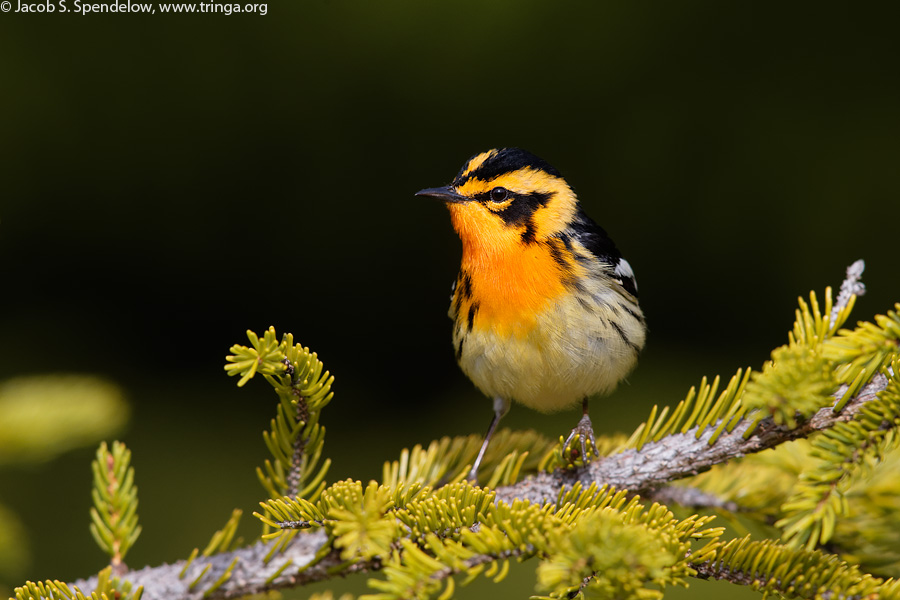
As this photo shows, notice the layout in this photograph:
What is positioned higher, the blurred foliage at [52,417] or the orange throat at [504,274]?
the orange throat at [504,274]

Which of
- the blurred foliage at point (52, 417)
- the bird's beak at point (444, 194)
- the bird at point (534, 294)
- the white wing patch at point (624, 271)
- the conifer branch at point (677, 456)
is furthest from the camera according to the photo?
the white wing patch at point (624, 271)

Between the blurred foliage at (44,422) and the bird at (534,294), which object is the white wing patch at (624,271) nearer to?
the bird at (534,294)

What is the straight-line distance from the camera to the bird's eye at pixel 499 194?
2475 millimetres

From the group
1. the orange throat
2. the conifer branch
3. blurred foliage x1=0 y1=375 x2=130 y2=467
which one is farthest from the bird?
blurred foliage x1=0 y1=375 x2=130 y2=467

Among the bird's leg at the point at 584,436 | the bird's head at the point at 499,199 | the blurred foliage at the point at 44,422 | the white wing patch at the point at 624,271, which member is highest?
the bird's head at the point at 499,199

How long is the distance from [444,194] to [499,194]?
0.61 ft

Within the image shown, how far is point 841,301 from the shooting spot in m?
1.51

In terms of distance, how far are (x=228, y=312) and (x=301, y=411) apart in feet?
5.15

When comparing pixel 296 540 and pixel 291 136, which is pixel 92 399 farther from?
pixel 291 136

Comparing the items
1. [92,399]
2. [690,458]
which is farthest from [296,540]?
[690,458]

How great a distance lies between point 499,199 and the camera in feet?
8.14

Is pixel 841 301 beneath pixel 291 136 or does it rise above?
beneath

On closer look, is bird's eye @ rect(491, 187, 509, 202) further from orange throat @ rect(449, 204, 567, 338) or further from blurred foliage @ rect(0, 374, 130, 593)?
blurred foliage @ rect(0, 374, 130, 593)

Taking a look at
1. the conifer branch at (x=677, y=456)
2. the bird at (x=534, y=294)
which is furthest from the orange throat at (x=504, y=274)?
the conifer branch at (x=677, y=456)
